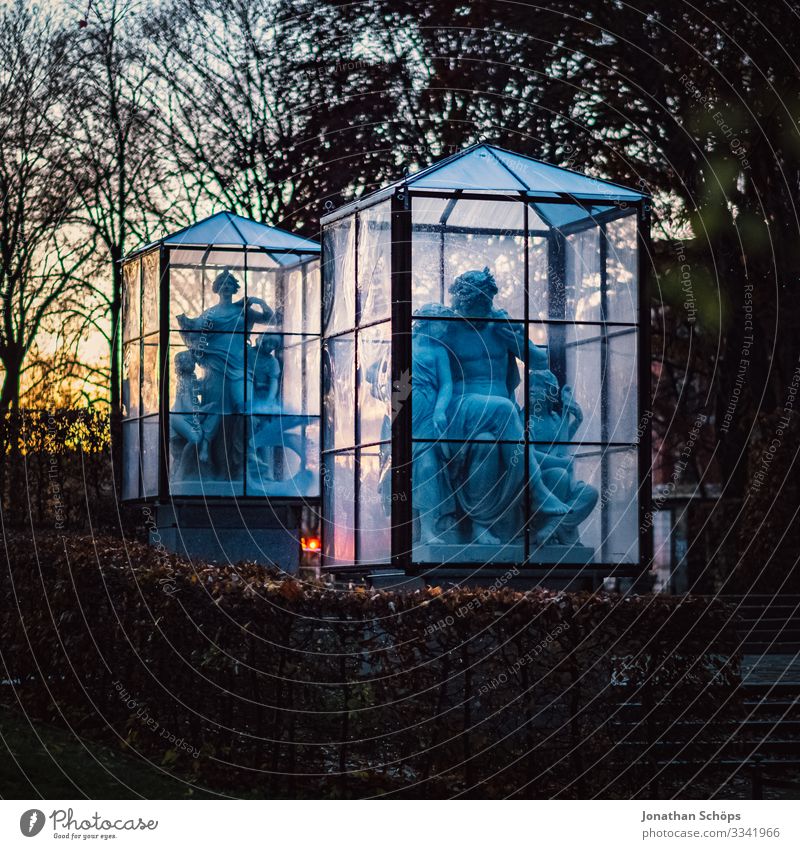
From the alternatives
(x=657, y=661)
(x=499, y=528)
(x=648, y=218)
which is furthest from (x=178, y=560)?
(x=648, y=218)

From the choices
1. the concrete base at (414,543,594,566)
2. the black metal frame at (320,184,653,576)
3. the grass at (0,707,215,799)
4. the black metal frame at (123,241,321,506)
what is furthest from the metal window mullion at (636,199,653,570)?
the black metal frame at (123,241,321,506)

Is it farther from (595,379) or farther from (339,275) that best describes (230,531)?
(595,379)

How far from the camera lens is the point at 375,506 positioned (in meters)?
15.2

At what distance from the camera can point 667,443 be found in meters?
34.2

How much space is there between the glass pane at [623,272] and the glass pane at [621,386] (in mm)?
189

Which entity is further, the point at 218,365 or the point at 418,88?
the point at 418,88

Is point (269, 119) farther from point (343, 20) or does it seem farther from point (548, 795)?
point (548, 795)

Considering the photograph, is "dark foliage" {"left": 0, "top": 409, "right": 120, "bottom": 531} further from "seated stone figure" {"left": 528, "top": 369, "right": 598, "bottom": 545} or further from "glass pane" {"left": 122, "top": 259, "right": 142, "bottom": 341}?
"seated stone figure" {"left": 528, "top": 369, "right": 598, "bottom": 545}

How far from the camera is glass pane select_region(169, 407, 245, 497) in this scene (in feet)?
71.9

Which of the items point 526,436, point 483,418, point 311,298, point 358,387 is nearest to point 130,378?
point 311,298

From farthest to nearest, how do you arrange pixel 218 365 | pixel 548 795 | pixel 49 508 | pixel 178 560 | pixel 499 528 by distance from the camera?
pixel 49 508 → pixel 218 365 → pixel 499 528 → pixel 178 560 → pixel 548 795

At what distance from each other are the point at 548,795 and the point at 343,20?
61.6 ft

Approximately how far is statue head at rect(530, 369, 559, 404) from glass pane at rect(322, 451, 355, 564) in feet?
6.26

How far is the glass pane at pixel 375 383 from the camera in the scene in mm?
14922
